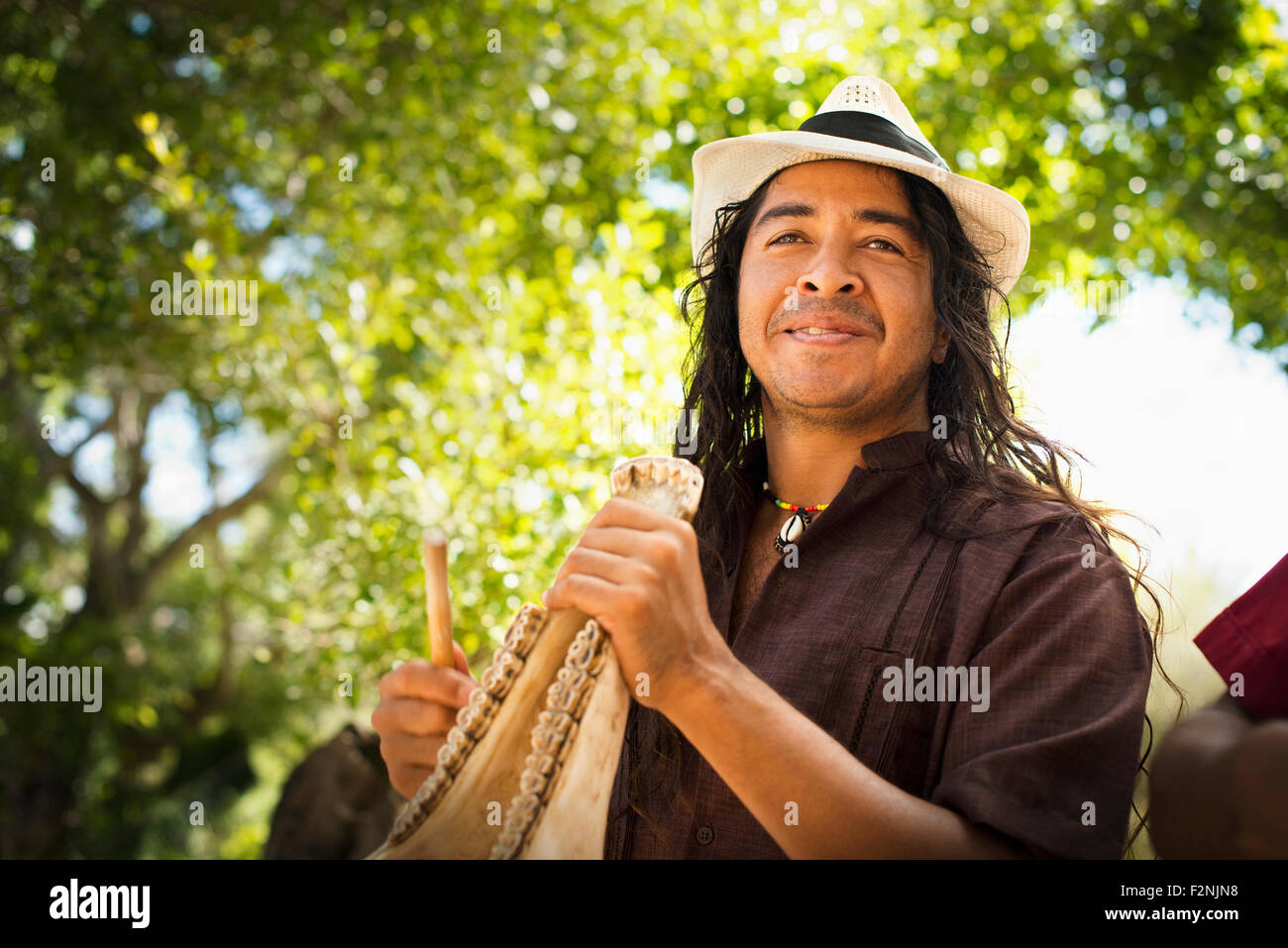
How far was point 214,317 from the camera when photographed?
18.5 feet

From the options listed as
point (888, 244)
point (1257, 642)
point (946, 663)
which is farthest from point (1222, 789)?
point (888, 244)

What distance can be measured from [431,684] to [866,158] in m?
1.26

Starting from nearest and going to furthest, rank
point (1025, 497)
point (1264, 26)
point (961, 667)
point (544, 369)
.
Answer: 1. point (961, 667)
2. point (1025, 497)
3. point (544, 369)
4. point (1264, 26)

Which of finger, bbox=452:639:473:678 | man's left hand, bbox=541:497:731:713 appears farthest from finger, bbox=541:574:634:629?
finger, bbox=452:639:473:678

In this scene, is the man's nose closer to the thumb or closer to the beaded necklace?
the beaded necklace

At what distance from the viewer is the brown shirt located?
57.3 inches

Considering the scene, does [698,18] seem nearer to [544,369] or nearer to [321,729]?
[544,369]

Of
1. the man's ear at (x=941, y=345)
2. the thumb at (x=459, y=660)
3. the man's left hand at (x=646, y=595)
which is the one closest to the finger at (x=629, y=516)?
the man's left hand at (x=646, y=595)

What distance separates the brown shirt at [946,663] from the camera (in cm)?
146

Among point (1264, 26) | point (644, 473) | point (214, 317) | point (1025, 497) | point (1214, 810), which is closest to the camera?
point (1214, 810)

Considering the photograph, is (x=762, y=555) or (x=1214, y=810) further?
(x=762, y=555)

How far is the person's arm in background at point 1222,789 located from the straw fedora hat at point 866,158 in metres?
1.22
